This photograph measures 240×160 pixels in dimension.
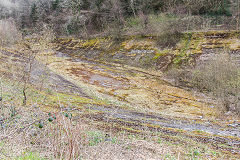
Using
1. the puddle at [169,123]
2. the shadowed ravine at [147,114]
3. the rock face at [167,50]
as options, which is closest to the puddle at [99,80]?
the shadowed ravine at [147,114]

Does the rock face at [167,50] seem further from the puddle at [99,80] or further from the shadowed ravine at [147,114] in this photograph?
the puddle at [99,80]

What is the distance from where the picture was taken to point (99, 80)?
25.4 meters

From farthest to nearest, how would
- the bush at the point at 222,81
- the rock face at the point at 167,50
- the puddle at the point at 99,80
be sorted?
the rock face at the point at 167,50
the puddle at the point at 99,80
the bush at the point at 222,81

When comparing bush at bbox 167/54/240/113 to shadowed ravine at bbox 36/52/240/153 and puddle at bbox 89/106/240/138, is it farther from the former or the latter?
puddle at bbox 89/106/240/138

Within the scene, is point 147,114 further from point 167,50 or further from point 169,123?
point 167,50

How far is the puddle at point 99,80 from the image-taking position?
76.7ft

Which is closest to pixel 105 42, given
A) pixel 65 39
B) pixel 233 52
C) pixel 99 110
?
pixel 65 39

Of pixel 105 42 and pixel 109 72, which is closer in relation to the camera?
pixel 109 72

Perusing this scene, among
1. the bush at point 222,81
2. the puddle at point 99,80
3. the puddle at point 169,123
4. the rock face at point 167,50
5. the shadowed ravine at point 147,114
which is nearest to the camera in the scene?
the shadowed ravine at point 147,114

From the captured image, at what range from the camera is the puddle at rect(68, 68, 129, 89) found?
23380 millimetres

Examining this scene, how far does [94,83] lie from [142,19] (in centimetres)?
2217

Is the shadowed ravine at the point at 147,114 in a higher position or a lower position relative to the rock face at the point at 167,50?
lower

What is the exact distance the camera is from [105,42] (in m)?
42.0

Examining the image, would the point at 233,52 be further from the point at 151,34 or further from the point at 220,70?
the point at 151,34
